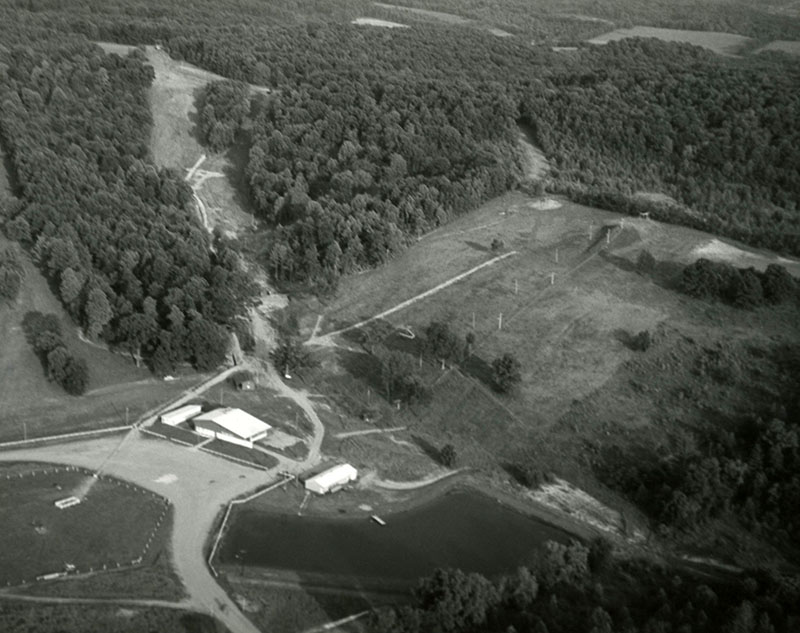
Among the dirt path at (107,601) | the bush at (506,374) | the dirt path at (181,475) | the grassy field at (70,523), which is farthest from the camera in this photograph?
the bush at (506,374)

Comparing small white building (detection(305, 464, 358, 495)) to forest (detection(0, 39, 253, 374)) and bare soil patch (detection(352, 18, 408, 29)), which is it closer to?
forest (detection(0, 39, 253, 374))

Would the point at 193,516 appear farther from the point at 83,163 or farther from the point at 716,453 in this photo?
the point at 83,163

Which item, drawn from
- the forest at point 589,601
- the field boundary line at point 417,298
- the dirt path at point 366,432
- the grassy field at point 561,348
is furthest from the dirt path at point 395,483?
the field boundary line at point 417,298

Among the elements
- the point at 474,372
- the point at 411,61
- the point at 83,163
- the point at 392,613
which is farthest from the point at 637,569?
the point at 411,61

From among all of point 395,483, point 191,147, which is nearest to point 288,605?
point 395,483

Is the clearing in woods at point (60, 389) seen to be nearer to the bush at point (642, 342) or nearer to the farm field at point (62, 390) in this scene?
the farm field at point (62, 390)

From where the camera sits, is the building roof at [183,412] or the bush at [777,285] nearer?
the building roof at [183,412]

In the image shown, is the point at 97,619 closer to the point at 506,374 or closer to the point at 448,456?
the point at 448,456
